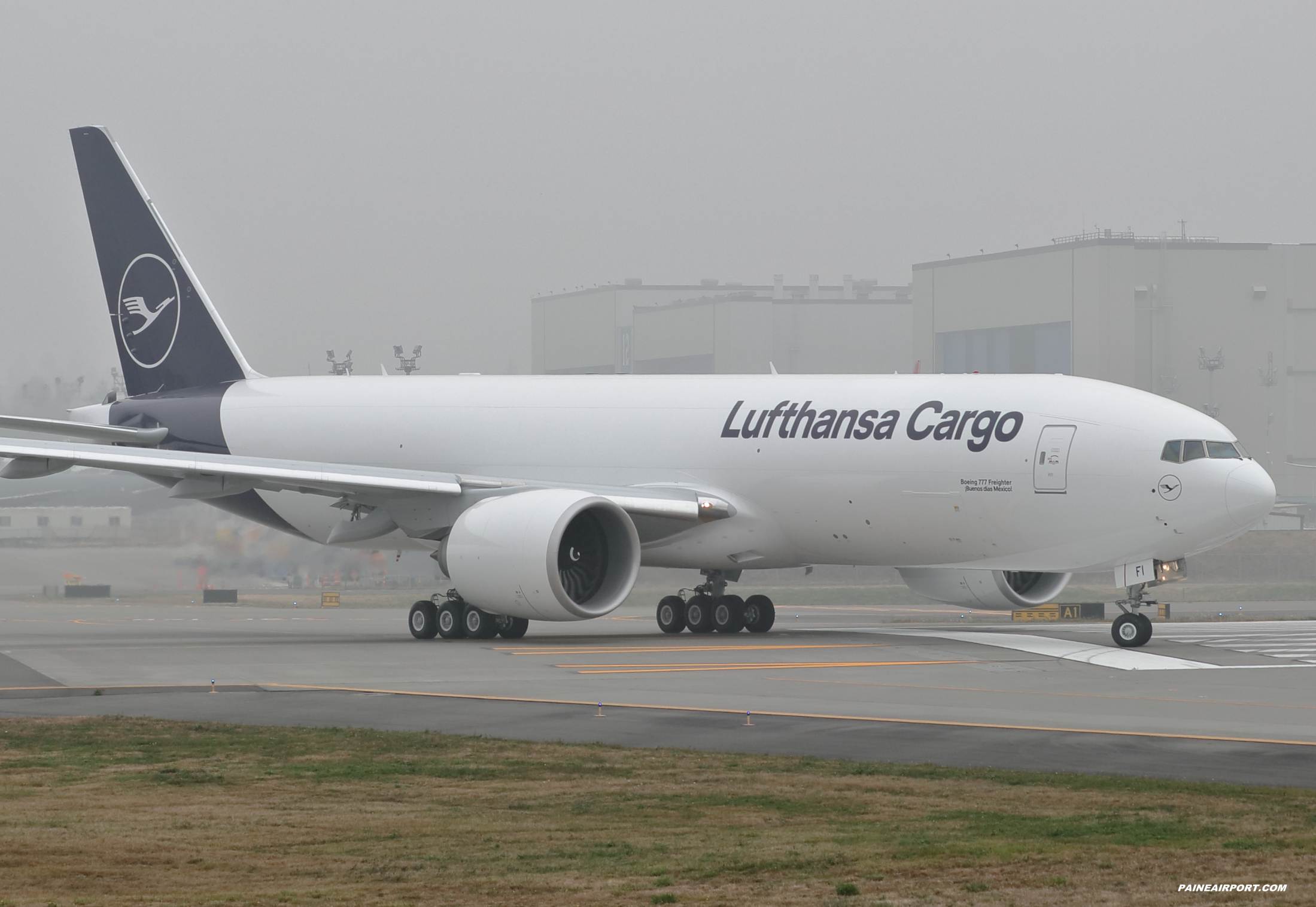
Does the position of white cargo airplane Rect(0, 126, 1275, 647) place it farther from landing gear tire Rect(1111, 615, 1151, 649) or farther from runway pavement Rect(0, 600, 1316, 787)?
runway pavement Rect(0, 600, 1316, 787)

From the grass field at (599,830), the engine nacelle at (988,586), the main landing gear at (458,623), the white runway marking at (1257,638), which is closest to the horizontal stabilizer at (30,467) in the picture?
the main landing gear at (458,623)

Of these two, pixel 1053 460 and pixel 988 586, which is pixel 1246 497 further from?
pixel 988 586

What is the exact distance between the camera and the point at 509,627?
1173 inches

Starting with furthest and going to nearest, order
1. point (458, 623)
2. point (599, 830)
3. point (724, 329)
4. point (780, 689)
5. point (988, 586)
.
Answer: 1. point (724, 329)
2. point (458, 623)
3. point (988, 586)
4. point (780, 689)
5. point (599, 830)

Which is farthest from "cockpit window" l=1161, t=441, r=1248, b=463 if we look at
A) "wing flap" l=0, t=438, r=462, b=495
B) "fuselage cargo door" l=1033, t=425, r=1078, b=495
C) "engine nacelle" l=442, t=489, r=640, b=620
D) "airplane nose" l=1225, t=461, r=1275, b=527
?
"wing flap" l=0, t=438, r=462, b=495

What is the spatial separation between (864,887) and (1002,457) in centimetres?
1903

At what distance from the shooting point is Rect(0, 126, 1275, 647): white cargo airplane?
27.0 metres

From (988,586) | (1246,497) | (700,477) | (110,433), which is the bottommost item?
(988,586)

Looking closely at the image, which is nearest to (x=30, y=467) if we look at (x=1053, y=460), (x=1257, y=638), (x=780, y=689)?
(x=780, y=689)

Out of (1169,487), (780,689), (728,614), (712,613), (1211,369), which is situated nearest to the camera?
(780,689)

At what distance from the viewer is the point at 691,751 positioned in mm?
14828

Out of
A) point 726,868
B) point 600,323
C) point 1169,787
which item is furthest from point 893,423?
point 600,323

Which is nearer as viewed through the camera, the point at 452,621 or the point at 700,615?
the point at 452,621

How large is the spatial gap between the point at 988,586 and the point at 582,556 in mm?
6925
